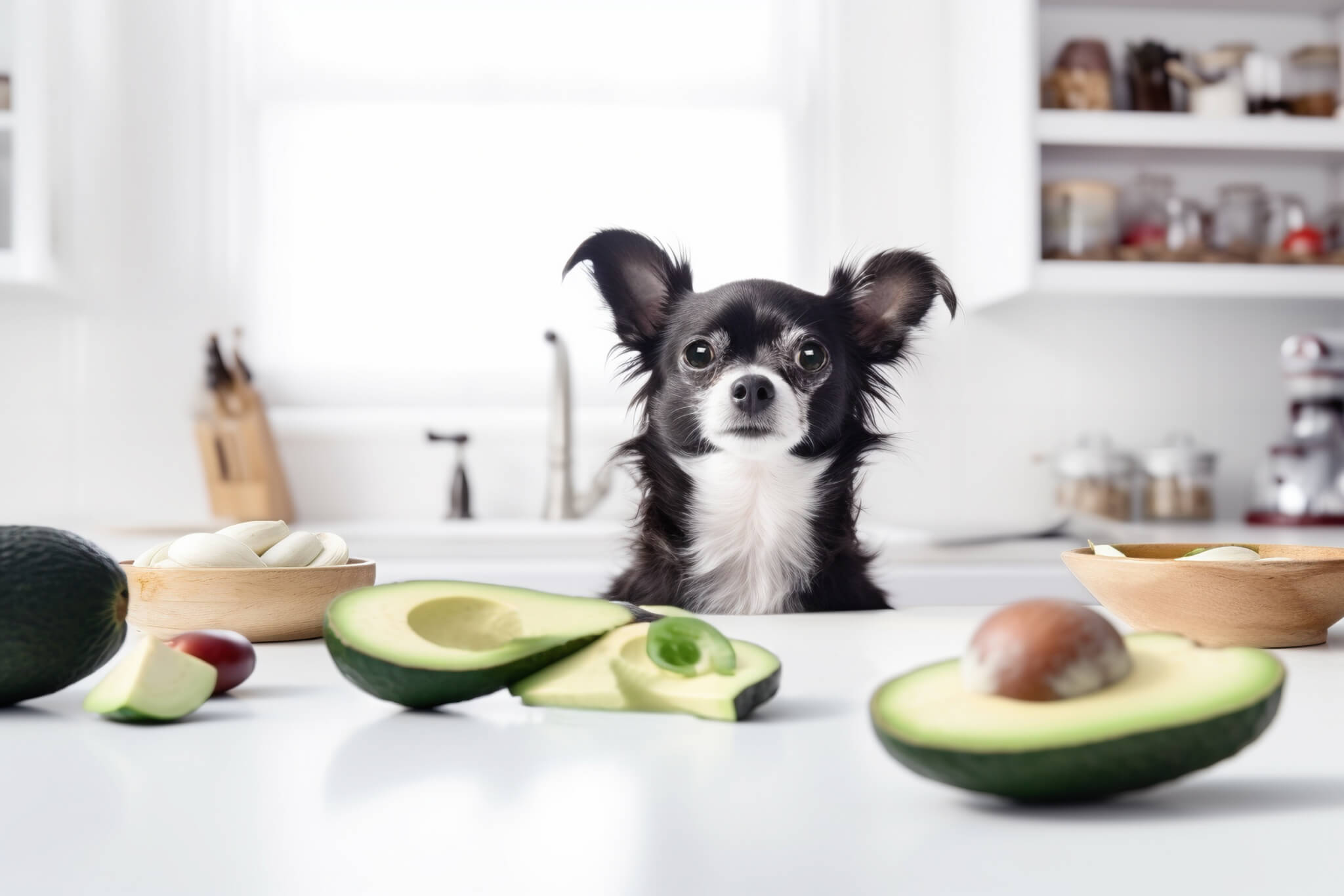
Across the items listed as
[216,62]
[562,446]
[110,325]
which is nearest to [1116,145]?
[562,446]

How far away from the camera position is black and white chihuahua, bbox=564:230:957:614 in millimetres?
948

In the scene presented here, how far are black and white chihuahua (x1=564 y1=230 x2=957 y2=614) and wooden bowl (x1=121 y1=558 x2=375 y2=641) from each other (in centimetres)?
32

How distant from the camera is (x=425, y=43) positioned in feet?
8.92

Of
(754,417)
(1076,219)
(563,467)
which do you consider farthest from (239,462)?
(1076,219)

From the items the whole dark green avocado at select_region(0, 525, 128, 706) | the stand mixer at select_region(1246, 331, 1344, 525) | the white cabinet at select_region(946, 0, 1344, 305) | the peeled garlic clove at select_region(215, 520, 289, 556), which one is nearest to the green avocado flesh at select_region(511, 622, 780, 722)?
the whole dark green avocado at select_region(0, 525, 128, 706)

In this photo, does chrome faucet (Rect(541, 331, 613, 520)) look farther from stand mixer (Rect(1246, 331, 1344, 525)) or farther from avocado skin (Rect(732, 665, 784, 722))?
avocado skin (Rect(732, 665, 784, 722))

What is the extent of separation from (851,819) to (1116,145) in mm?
2429

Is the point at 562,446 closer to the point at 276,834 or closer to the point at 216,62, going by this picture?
the point at 216,62

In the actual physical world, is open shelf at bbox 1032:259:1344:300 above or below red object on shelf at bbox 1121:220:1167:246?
below

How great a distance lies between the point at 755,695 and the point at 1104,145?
2.29 meters

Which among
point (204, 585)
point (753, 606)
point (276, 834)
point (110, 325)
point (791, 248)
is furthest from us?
point (791, 248)

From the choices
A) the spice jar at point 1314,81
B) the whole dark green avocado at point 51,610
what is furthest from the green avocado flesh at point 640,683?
the spice jar at point 1314,81

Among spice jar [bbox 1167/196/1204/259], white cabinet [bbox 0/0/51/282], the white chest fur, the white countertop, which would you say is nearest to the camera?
the white countertop

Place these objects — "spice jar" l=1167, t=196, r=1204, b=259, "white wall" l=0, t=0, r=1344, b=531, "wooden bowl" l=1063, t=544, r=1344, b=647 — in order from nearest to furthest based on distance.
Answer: "wooden bowl" l=1063, t=544, r=1344, b=647
"spice jar" l=1167, t=196, r=1204, b=259
"white wall" l=0, t=0, r=1344, b=531
